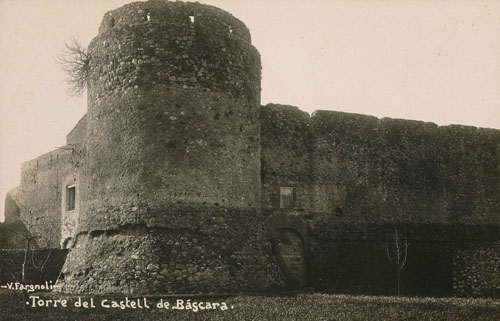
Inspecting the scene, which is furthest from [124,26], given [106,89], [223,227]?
[223,227]

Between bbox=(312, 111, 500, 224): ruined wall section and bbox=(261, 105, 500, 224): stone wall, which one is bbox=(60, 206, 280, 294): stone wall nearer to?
bbox=(261, 105, 500, 224): stone wall

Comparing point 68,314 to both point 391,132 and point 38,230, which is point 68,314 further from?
point 38,230

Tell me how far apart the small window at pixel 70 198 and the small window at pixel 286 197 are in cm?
1045

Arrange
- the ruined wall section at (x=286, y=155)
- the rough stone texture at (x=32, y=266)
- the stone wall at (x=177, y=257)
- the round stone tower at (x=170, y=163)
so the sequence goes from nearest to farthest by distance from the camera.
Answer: the stone wall at (x=177, y=257), the round stone tower at (x=170, y=163), the ruined wall section at (x=286, y=155), the rough stone texture at (x=32, y=266)

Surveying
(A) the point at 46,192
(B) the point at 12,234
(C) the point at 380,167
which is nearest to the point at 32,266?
(A) the point at 46,192

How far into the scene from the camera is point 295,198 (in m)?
18.8

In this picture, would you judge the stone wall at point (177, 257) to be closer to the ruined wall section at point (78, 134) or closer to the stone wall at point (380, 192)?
the stone wall at point (380, 192)

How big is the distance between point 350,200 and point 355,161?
1.34 m

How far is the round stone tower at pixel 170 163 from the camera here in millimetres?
14977

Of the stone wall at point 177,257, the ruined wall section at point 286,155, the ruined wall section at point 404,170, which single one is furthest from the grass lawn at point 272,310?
the ruined wall section at point 404,170

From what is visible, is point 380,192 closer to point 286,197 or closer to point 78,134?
point 286,197

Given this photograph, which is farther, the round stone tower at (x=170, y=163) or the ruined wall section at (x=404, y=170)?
the ruined wall section at (x=404, y=170)

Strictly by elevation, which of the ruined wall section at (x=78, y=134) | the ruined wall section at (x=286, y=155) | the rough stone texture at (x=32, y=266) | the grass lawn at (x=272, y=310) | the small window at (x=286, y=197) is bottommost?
the grass lawn at (x=272, y=310)

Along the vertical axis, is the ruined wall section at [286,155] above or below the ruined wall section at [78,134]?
below
